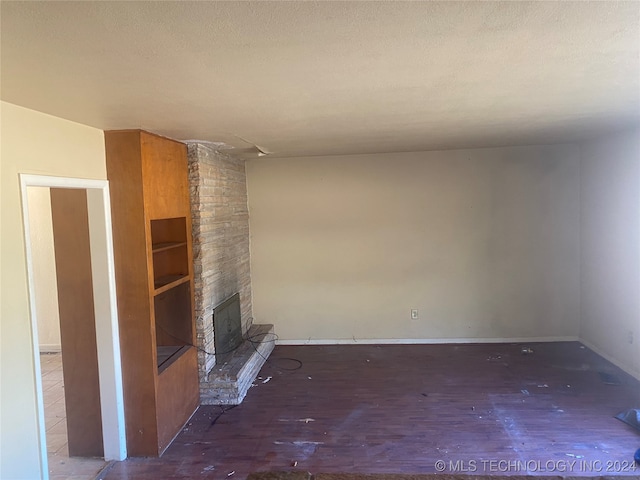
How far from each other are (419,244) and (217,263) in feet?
8.16

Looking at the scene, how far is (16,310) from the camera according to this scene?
1.97 m

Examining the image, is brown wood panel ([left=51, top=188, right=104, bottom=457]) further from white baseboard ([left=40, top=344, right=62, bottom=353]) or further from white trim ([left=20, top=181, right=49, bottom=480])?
white baseboard ([left=40, top=344, right=62, bottom=353])

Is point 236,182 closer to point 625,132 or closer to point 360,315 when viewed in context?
point 360,315

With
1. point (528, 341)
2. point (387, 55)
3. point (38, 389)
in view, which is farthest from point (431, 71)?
point (528, 341)

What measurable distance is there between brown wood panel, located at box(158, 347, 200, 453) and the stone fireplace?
12 cm

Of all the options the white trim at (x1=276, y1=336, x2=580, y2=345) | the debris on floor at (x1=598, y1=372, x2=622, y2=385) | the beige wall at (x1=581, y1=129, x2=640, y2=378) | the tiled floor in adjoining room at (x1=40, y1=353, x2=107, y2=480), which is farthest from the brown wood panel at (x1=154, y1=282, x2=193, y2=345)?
the beige wall at (x1=581, y1=129, x2=640, y2=378)

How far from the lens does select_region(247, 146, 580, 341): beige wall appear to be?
16.0 feet

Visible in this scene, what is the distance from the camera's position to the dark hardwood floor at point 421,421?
271cm

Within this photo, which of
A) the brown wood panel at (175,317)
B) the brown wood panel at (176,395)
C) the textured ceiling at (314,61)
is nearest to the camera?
the textured ceiling at (314,61)

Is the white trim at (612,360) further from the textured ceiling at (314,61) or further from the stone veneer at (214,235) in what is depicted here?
the stone veneer at (214,235)

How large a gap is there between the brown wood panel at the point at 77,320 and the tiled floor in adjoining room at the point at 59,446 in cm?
8

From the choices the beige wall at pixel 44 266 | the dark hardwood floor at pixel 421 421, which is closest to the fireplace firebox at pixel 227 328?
the dark hardwood floor at pixel 421 421

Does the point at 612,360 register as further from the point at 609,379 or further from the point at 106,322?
the point at 106,322

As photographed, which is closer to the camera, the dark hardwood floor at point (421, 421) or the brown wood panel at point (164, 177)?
the dark hardwood floor at point (421, 421)
